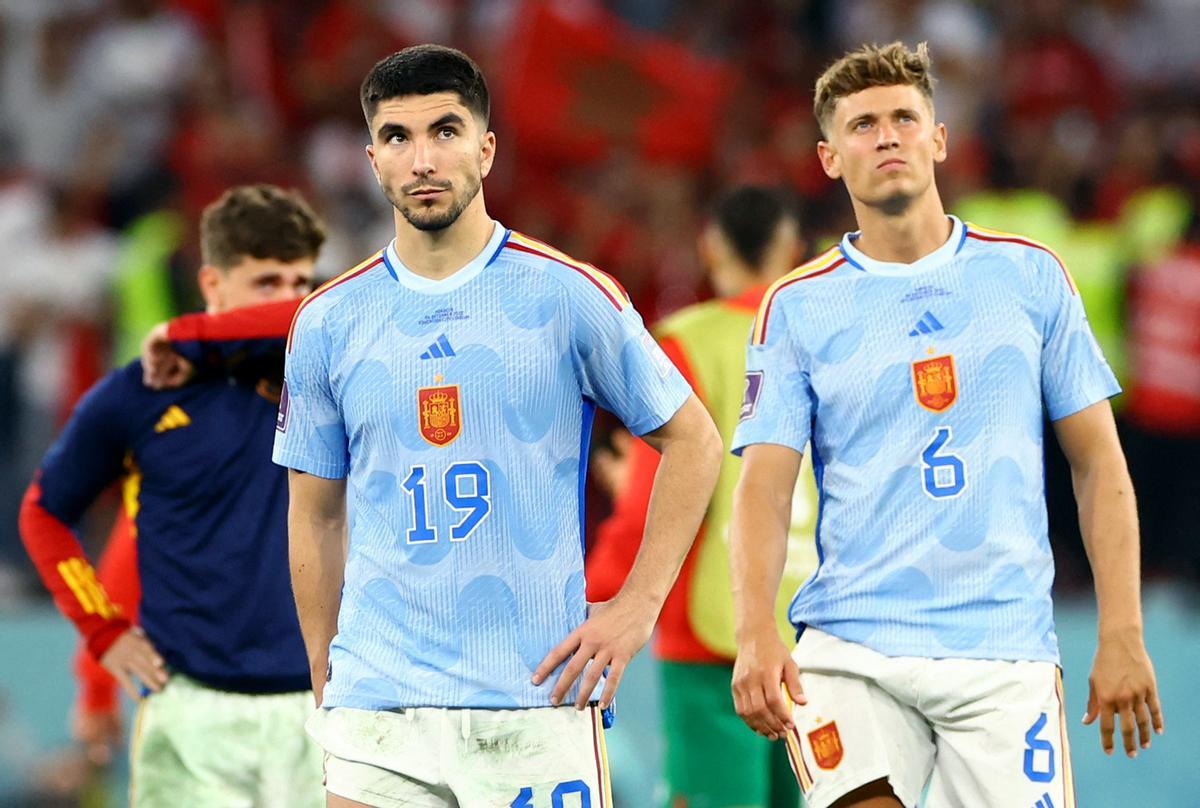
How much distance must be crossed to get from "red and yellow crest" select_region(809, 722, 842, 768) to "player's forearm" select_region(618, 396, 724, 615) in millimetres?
592

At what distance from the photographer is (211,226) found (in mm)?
5324

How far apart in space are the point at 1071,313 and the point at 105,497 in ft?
23.1

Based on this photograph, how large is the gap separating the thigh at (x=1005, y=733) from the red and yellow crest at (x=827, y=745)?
21 cm

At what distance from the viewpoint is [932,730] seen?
4.27 meters

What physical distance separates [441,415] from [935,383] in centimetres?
109

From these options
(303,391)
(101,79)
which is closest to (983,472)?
(303,391)

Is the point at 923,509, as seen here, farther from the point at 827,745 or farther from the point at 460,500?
the point at 460,500

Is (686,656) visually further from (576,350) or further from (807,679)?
(576,350)

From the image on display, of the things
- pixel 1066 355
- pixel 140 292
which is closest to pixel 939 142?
pixel 1066 355

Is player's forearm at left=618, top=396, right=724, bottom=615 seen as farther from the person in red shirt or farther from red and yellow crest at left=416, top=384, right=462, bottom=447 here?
the person in red shirt

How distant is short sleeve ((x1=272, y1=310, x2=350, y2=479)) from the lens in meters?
4.06

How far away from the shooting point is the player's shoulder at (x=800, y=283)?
4441 millimetres

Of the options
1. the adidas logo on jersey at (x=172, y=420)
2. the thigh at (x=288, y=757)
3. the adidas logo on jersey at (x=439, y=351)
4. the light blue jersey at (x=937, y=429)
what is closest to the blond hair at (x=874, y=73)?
the light blue jersey at (x=937, y=429)

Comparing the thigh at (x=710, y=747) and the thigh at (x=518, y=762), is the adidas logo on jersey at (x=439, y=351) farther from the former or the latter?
the thigh at (x=710, y=747)
